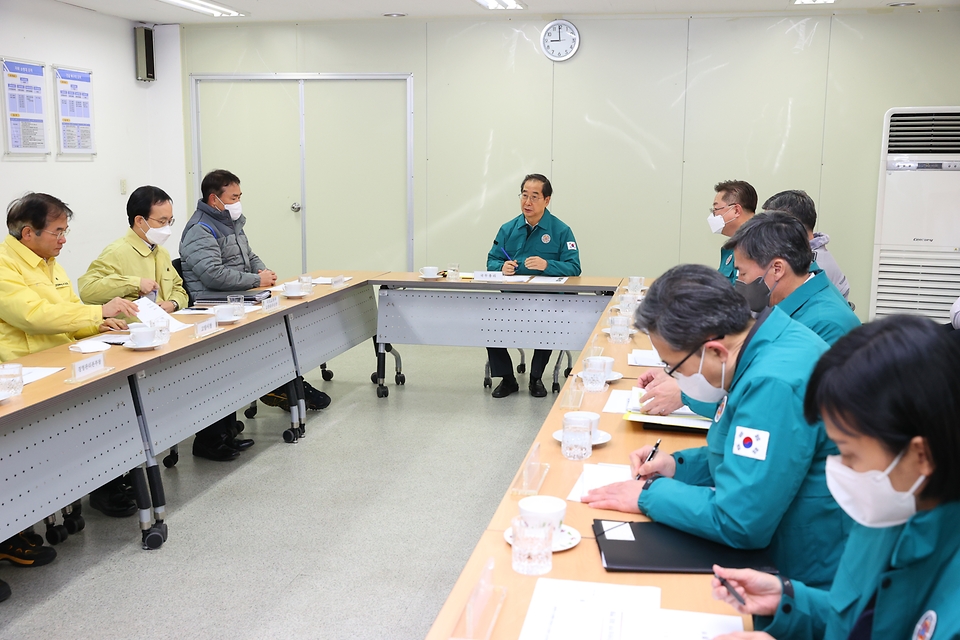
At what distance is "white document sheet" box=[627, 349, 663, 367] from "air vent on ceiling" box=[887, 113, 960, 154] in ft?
13.1

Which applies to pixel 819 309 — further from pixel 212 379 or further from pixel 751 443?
pixel 212 379

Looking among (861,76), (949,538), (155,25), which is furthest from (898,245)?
(155,25)

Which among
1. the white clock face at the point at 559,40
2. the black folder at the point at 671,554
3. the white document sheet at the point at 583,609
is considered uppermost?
the white clock face at the point at 559,40

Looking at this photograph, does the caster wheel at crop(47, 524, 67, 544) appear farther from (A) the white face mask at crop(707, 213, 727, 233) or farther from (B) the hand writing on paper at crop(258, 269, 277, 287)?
(A) the white face mask at crop(707, 213, 727, 233)

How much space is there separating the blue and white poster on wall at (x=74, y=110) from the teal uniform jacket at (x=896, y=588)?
6467mm

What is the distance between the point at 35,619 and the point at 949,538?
269 cm

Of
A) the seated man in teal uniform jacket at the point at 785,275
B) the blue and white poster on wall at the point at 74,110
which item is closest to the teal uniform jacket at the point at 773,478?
the seated man in teal uniform jacket at the point at 785,275

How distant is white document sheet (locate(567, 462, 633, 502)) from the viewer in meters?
1.91

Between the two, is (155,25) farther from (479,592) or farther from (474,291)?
(479,592)

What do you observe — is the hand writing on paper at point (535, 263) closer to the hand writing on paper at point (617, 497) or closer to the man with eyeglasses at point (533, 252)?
the man with eyeglasses at point (533, 252)

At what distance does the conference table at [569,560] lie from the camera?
1413 millimetres

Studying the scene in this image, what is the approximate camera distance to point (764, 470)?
1552 millimetres

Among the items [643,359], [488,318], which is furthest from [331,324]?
[643,359]

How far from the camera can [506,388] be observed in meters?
5.36
